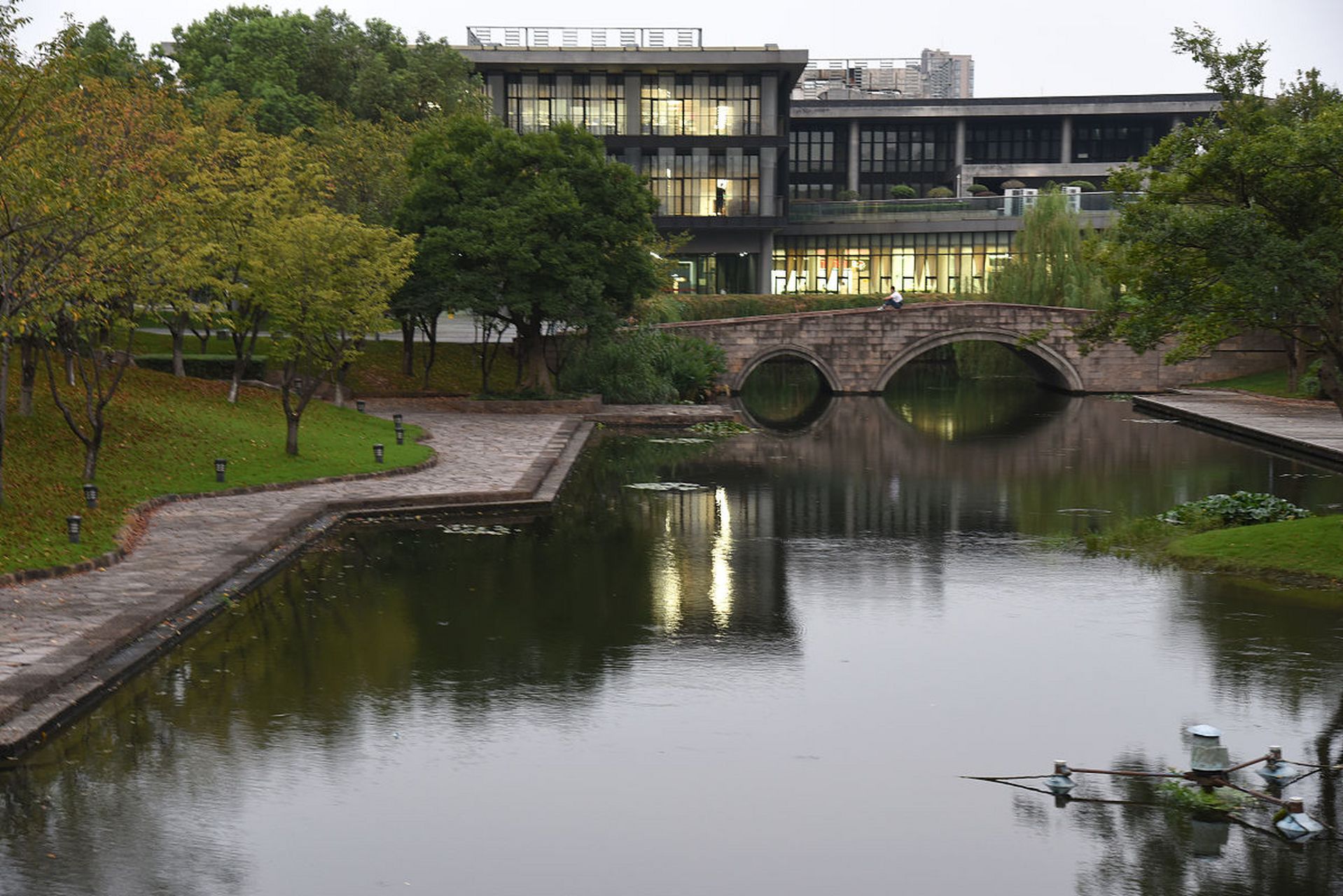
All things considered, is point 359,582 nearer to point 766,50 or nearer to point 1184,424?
point 1184,424

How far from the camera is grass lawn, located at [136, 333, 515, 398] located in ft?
156

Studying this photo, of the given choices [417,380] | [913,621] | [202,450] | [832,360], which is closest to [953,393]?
[832,360]

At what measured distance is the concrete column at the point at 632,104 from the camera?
253ft

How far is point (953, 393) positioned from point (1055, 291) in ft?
19.5

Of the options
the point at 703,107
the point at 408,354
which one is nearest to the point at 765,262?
the point at 703,107

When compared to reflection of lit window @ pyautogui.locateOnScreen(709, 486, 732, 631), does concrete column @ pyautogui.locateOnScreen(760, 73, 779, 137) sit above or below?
above

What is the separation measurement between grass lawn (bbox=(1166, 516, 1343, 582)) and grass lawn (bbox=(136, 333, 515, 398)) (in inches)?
1216

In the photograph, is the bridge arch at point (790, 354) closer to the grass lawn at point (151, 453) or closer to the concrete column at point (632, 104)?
the grass lawn at point (151, 453)

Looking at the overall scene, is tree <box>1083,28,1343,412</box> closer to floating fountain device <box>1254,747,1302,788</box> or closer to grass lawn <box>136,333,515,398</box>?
floating fountain device <box>1254,747,1302,788</box>

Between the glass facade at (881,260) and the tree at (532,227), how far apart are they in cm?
3791

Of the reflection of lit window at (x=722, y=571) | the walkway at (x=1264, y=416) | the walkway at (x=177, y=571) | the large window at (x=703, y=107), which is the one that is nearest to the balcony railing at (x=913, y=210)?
the large window at (x=703, y=107)

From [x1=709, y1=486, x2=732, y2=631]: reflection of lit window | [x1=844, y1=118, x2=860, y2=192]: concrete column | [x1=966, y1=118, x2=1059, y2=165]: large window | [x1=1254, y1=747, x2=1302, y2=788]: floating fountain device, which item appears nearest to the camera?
[x1=1254, y1=747, x2=1302, y2=788]: floating fountain device

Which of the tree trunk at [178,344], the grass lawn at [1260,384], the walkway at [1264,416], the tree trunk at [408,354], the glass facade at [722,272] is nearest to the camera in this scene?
the walkway at [1264,416]

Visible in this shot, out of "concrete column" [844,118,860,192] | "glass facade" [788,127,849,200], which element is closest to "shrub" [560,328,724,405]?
"concrete column" [844,118,860,192]
